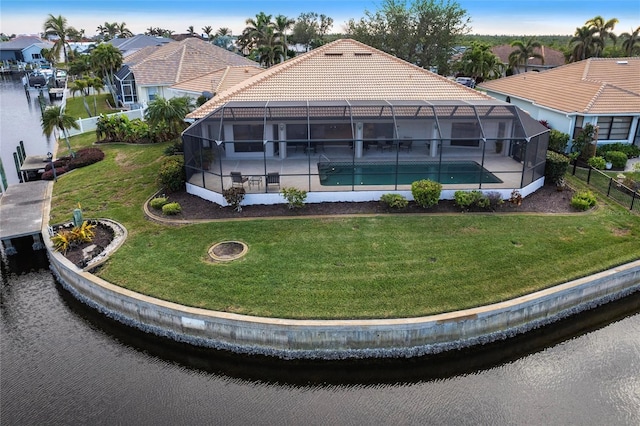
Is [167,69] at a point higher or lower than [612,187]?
higher

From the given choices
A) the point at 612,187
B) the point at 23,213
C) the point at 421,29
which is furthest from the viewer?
the point at 421,29

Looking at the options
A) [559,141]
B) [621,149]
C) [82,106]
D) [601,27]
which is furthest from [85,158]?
[601,27]

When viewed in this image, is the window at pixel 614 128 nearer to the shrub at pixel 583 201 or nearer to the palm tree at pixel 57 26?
the shrub at pixel 583 201

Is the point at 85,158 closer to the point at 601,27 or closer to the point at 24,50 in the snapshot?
the point at 601,27

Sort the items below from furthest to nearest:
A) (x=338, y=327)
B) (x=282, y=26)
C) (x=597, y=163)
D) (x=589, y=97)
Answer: (x=282, y=26) < (x=589, y=97) < (x=597, y=163) < (x=338, y=327)

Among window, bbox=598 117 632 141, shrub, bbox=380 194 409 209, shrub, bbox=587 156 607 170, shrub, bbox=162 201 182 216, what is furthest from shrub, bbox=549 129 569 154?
shrub, bbox=162 201 182 216

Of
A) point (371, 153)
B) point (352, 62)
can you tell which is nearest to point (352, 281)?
point (371, 153)

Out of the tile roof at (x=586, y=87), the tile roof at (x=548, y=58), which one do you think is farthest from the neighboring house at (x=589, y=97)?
the tile roof at (x=548, y=58)
